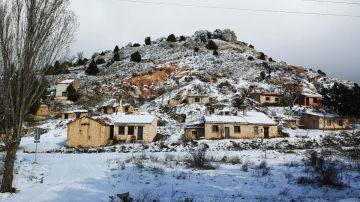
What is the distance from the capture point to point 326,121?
173 feet

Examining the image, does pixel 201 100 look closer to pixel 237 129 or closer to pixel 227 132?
pixel 237 129

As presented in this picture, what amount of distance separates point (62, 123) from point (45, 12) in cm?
4202

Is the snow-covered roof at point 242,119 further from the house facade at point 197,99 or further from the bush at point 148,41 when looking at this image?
the bush at point 148,41

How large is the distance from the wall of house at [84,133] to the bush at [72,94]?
29.0 m

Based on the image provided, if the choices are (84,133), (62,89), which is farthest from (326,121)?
(62,89)

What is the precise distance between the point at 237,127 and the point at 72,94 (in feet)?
121

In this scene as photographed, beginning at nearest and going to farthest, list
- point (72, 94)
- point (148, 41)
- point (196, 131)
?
point (196, 131) < point (72, 94) < point (148, 41)

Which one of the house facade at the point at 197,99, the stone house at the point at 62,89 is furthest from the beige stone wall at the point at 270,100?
the stone house at the point at 62,89

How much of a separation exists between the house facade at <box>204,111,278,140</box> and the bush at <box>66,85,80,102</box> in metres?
32.9

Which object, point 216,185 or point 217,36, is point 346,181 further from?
point 217,36

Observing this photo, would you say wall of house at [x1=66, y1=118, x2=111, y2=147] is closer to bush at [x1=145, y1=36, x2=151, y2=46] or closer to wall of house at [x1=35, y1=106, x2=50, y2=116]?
wall of house at [x1=35, y1=106, x2=50, y2=116]

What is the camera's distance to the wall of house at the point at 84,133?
40719 millimetres

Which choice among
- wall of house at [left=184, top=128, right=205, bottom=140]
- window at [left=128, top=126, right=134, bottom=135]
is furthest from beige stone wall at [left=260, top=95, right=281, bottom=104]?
window at [left=128, top=126, right=134, bottom=135]

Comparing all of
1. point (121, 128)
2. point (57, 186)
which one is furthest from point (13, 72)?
point (121, 128)
